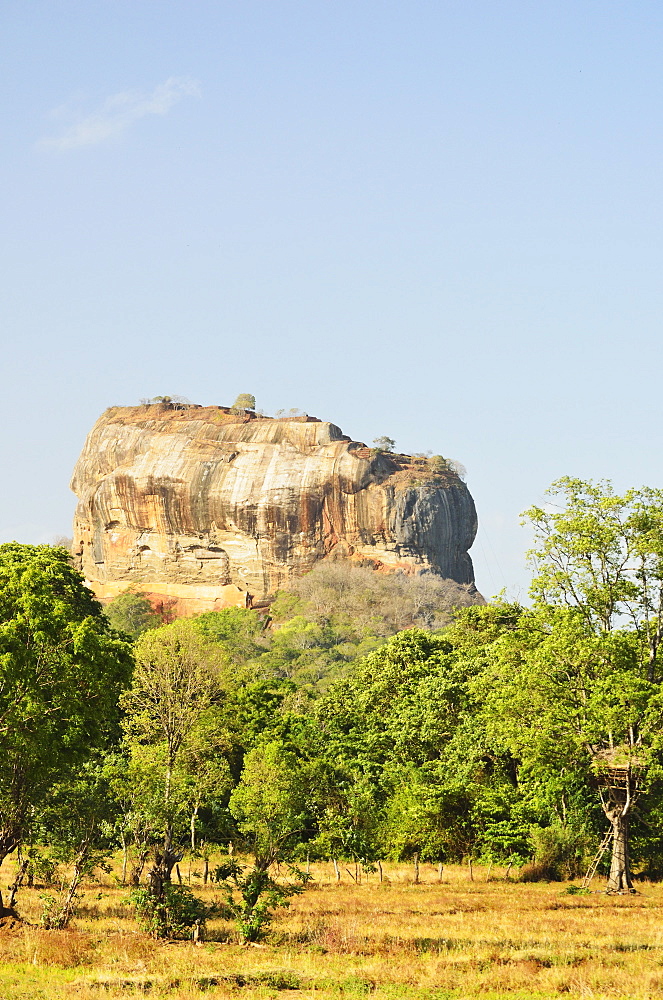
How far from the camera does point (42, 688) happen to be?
63.5ft

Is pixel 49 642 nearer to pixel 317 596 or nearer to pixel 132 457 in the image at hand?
pixel 317 596

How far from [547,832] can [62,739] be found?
70.4 ft

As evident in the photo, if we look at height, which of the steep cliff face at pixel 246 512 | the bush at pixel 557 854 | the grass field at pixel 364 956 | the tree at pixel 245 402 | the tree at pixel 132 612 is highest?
the tree at pixel 245 402

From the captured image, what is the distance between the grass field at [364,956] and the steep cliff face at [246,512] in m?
104

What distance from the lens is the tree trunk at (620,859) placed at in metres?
30.4

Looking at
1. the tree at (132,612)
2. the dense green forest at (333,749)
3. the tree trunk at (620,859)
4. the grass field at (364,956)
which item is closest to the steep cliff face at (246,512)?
the tree at (132,612)

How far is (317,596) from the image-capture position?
123 metres

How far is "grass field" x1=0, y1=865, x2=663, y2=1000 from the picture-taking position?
1570 cm

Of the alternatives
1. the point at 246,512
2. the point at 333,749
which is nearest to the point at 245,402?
the point at 246,512

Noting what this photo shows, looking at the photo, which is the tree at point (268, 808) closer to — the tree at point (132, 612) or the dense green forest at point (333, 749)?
the dense green forest at point (333, 749)

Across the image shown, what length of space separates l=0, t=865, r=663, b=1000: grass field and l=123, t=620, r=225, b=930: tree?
3.38m

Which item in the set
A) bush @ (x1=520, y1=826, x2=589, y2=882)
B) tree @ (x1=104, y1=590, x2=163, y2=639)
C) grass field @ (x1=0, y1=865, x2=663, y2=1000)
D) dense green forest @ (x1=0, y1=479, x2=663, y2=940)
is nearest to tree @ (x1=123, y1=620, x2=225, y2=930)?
dense green forest @ (x1=0, y1=479, x2=663, y2=940)

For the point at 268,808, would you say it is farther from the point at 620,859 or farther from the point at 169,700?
the point at 620,859

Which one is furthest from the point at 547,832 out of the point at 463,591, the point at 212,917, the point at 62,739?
the point at 463,591
